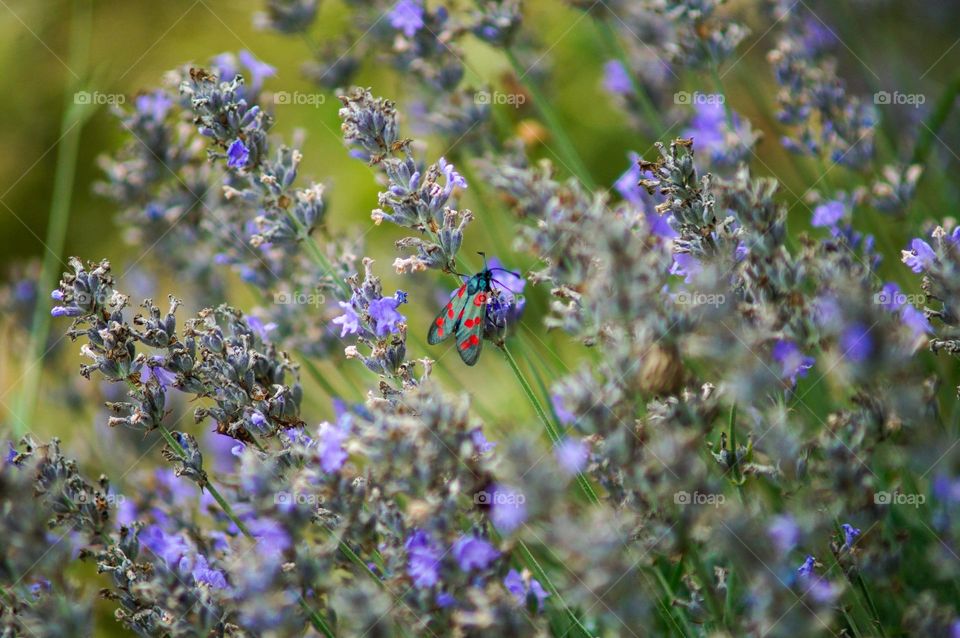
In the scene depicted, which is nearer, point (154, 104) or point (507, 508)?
point (507, 508)

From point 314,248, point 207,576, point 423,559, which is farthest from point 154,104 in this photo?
point 423,559

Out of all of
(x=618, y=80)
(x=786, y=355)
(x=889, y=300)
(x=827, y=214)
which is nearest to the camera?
(x=786, y=355)

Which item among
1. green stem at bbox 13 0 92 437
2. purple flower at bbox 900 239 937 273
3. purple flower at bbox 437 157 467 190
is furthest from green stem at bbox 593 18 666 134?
green stem at bbox 13 0 92 437

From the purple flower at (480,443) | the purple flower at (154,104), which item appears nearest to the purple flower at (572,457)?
the purple flower at (480,443)

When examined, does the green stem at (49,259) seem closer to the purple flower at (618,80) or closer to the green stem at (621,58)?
the green stem at (621,58)

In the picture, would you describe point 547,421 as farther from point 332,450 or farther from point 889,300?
point 889,300

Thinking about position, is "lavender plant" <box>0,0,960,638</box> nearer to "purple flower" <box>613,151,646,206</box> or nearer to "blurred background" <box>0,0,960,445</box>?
"purple flower" <box>613,151,646,206</box>

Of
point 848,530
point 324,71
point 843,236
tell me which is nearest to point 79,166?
point 324,71
